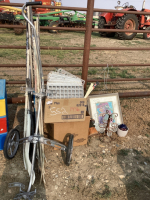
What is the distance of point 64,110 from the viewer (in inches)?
96.7

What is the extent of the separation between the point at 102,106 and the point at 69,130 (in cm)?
90

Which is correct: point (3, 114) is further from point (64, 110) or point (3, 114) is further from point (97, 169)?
point (97, 169)

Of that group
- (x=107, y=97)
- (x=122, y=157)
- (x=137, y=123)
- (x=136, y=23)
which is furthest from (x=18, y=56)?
(x=136, y=23)

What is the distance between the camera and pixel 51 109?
2.41 m

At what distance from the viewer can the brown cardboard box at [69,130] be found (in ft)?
8.45

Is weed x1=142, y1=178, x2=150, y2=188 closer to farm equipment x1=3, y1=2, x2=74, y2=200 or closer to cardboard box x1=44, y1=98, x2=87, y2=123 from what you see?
farm equipment x1=3, y1=2, x2=74, y2=200

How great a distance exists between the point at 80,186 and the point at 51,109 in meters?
1.02

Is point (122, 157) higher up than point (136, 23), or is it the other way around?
point (136, 23)

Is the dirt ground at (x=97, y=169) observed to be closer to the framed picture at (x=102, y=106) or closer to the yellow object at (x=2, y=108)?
the framed picture at (x=102, y=106)

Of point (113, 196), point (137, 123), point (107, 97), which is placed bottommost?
point (113, 196)

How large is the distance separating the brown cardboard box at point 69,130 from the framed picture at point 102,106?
522mm

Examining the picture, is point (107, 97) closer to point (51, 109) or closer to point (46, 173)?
point (51, 109)

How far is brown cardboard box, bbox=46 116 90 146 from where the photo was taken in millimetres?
2576

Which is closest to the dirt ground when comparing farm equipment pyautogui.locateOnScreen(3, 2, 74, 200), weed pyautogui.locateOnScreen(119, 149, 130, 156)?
weed pyautogui.locateOnScreen(119, 149, 130, 156)
